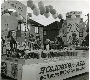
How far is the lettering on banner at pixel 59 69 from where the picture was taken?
396 centimetres

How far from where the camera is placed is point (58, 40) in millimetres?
7965

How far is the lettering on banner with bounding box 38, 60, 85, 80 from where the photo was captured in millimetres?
3955

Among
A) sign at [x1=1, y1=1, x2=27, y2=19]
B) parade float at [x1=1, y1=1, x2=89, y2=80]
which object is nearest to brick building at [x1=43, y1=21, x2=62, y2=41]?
parade float at [x1=1, y1=1, x2=89, y2=80]

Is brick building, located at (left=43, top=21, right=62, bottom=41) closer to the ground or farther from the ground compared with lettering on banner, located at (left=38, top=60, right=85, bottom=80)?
farther from the ground

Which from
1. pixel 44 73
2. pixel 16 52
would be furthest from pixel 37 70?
pixel 16 52

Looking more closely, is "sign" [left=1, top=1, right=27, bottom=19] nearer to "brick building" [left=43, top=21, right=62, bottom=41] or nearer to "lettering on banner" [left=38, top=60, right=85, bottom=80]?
"lettering on banner" [left=38, top=60, right=85, bottom=80]

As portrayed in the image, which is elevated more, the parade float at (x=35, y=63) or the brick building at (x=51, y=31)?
the brick building at (x=51, y=31)

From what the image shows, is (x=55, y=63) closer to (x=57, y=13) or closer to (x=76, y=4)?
(x=76, y=4)

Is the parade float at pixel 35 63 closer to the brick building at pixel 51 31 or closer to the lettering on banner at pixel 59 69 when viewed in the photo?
the lettering on banner at pixel 59 69

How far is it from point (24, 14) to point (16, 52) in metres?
1.05

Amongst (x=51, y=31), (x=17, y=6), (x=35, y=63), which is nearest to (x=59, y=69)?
(x=35, y=63)

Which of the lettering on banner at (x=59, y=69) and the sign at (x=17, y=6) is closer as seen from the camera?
the lettering on banner at (x=59, y=69)

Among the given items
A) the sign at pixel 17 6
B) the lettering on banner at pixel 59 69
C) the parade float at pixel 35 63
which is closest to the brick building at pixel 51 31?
the parade float at pixel 35 63

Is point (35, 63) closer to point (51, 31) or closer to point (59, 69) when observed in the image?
point (59, 69)
